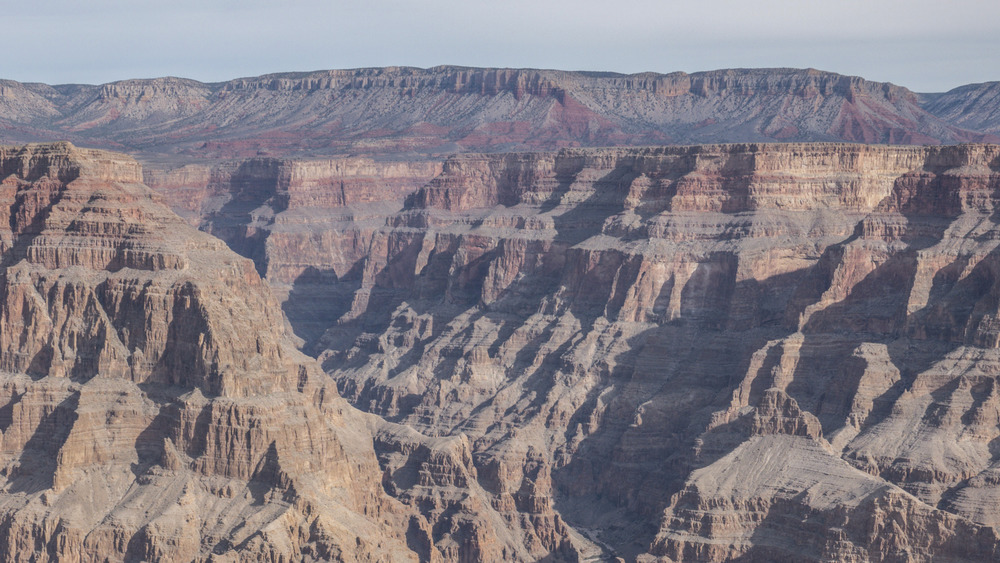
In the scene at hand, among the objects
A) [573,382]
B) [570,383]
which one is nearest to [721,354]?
[573,382]

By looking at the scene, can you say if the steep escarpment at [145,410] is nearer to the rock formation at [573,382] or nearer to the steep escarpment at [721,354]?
the rock formation at [573,382]

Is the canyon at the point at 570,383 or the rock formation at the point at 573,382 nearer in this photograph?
the canyon at the point at 570,383

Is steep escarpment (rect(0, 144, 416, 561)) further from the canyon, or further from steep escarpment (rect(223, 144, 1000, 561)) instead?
steep escarpment (rect(223, 144, 1000, 561))

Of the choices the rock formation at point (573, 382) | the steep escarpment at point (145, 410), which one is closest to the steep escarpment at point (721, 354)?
the rock formation at point (573, 382)

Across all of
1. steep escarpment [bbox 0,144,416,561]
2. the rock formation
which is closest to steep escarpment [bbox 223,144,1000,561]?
the rock formation

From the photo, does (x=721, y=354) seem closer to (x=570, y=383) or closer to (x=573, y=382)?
(x=573, y=382)

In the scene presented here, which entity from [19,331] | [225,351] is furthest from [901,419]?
[19,331]

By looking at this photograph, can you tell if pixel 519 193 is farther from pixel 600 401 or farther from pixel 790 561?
pixel 790 561
